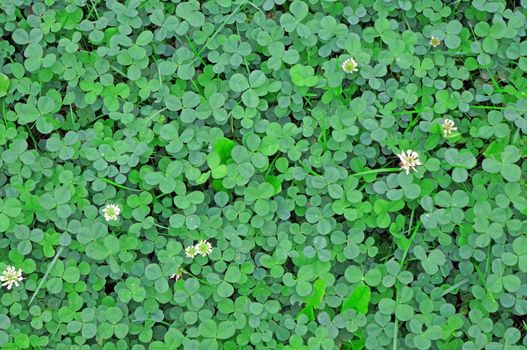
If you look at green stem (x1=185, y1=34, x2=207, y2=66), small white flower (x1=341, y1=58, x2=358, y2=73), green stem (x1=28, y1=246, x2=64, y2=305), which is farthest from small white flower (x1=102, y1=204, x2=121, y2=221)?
small white flower (x1=341, y1=58, x2=358, y2=73)

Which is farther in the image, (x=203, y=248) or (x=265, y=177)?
(x=265, y=177)

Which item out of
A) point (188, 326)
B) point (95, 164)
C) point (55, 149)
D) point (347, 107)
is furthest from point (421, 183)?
point (55, 149)

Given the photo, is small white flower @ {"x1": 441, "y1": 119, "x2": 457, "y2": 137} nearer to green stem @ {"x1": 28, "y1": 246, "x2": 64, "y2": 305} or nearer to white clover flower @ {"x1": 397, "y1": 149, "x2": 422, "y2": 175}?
white clover flower @ {"x1": 397, "y1": 149, "x2": 422, "y2": 175}

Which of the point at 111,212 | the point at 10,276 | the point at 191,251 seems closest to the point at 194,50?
the point at 111,212

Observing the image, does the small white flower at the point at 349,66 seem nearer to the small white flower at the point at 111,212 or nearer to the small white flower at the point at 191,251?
the small white flower at the point at 191,251

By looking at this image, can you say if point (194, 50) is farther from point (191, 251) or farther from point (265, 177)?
point (191, 251)

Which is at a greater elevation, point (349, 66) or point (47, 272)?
point (349, 66)
